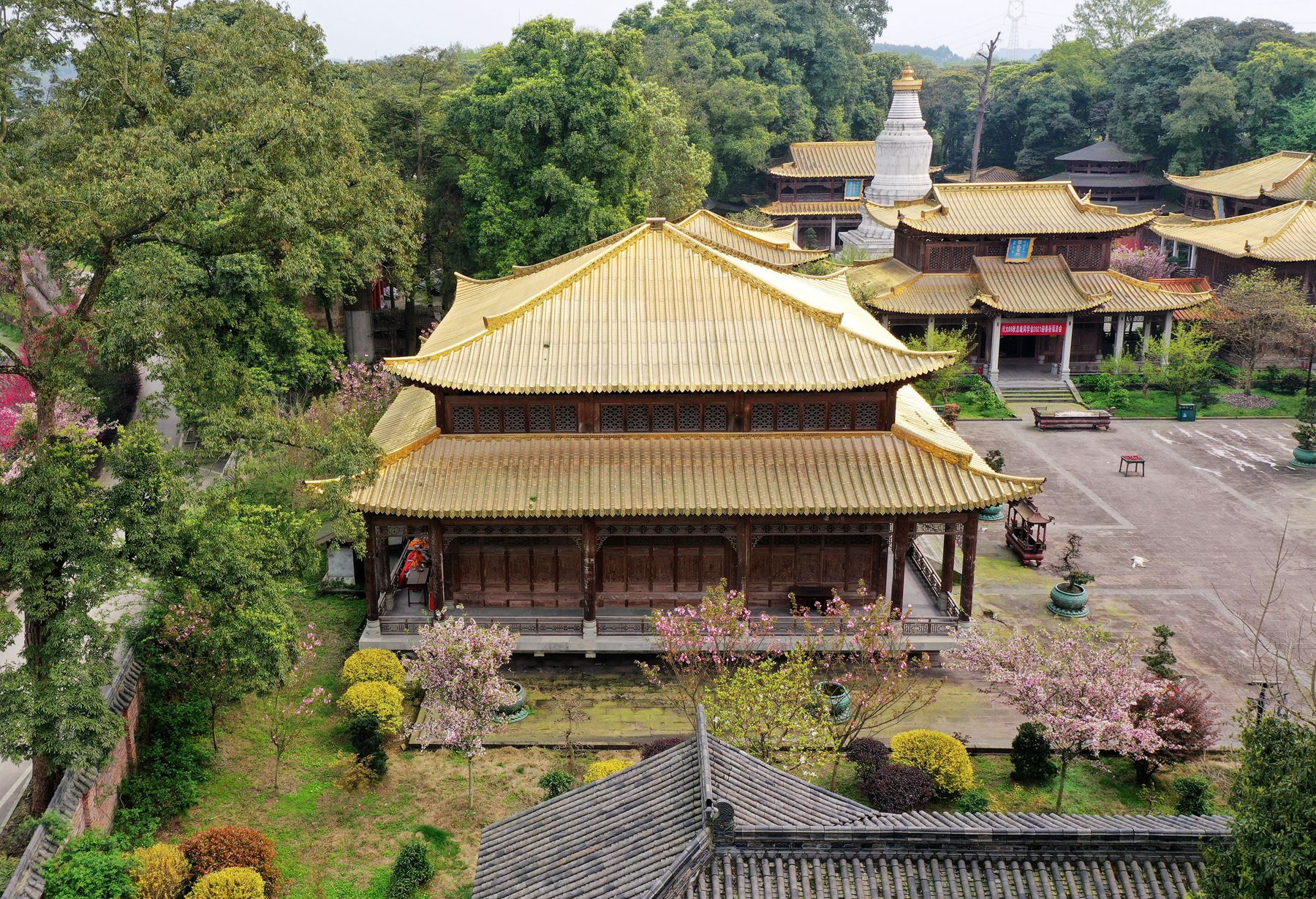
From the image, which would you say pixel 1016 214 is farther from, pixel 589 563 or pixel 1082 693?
pixel 1082 693

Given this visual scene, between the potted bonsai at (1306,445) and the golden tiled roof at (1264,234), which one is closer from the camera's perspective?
the potted bonsai at (1306,445)

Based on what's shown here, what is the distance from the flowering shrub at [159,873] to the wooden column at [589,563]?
10.4m

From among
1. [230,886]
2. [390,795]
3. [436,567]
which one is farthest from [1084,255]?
[230,886]

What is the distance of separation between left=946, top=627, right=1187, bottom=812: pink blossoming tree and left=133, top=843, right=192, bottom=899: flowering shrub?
1429cm

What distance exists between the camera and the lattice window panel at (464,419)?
25953 millimetres

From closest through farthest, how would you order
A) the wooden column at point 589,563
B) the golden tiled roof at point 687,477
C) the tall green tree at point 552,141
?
the golden tiled roof at point 687,477 < the wooden column at point 589,563 < the tall green tree at point 552,141

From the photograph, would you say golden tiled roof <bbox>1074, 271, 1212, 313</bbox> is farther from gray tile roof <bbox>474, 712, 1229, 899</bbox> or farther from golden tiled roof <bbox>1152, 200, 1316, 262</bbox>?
gray tile roof <bbox>474, 712, 1229, 899</bbox>

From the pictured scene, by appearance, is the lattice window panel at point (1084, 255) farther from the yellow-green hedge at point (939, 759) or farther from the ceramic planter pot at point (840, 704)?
the yellow-green hedge at point (939, 759)

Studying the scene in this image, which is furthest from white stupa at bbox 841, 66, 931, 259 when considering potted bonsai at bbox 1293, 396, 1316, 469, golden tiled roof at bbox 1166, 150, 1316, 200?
potted bonsai at bbox 1293, 396, 1316, 469

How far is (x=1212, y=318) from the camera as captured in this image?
50.0 meters

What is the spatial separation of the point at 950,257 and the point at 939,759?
33.6 m

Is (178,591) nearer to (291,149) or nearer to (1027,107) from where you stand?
(291,149)

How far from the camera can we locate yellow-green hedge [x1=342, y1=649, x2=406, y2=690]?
23984 millimetres

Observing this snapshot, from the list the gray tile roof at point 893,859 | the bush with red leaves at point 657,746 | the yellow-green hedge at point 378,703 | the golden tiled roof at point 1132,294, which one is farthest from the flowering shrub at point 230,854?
the golden tiled roof at point 1132,294
